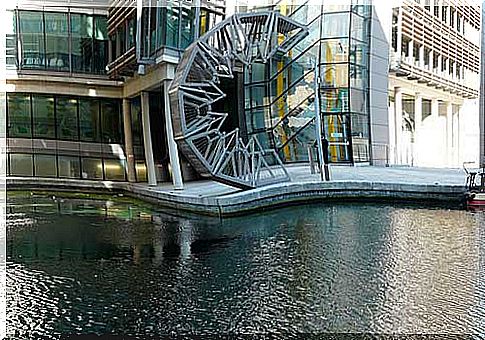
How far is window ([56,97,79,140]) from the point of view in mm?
18281

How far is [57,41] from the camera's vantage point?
17.8 metres

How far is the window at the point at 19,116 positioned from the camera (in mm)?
17859

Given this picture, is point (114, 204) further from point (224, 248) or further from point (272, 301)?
point (272, 301)

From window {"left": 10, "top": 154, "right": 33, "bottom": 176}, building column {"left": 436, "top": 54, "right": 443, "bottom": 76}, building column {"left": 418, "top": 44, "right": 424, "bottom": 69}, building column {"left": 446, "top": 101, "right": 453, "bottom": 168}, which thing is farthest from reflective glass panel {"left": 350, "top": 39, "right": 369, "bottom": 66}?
window {"left": 10, "top": 154, "right": 33, "bottom": 176}

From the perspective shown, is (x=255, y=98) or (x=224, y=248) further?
(x=255, y=98)

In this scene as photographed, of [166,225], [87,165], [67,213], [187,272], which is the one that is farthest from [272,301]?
[87,165]

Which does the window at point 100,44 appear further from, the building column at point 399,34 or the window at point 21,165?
the building column at point 399,34

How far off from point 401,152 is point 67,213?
1892 centimetres

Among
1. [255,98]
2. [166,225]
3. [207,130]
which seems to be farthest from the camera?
[255,98]

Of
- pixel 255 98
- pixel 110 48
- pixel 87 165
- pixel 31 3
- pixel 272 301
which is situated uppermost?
pixel 31 3

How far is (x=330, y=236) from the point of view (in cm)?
832

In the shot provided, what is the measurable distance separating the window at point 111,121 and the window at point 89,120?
206 mm

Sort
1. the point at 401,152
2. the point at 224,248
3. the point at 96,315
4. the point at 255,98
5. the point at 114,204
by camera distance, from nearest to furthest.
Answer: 1. the point at 96,315
2. the point at 224,248
3. the point at 114,204
4. the point at 255,98
5. the point at 401,152

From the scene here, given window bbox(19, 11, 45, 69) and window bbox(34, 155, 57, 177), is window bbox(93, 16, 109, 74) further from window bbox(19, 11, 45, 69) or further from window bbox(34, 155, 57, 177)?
window bbox(34, 155, 57, 177)
